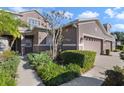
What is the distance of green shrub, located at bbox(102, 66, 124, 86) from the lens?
945cm

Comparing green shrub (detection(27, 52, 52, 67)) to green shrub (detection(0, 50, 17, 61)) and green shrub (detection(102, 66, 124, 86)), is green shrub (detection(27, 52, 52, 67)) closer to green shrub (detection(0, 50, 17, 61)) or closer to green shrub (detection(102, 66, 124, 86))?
green shrub (detection(0, 50, 17, 61))

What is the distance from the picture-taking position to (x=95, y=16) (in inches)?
389

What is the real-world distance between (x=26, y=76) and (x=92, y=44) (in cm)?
255

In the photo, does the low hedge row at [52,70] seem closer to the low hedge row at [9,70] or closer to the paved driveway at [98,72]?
the paved driveway at [98,72]

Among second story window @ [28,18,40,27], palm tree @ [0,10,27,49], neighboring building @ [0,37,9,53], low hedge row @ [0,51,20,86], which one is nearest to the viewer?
low hedge row @ [0,51,20,86]

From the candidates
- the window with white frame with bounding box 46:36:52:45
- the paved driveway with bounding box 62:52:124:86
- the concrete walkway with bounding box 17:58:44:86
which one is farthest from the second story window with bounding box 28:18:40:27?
the paved driveway with bounding box 62:52:124:86

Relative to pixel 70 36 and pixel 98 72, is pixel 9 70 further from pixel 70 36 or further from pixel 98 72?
pixel 98 72

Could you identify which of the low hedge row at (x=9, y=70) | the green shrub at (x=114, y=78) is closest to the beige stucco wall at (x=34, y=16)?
the low hedge row at (x=9, y=70)

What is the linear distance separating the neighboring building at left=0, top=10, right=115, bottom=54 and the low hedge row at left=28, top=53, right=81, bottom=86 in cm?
41

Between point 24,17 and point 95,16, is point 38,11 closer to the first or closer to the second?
point 24,17

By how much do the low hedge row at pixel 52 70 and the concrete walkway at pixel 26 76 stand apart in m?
0.17

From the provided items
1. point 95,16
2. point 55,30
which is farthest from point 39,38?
point 95,16

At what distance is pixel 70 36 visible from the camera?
412 inches

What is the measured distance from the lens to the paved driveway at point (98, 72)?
973cm
